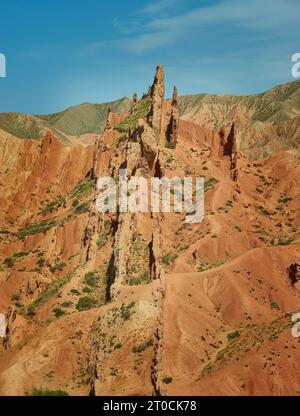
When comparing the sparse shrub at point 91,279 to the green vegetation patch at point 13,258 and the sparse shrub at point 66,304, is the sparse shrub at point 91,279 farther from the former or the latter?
the green vegetation patch at point 13,258

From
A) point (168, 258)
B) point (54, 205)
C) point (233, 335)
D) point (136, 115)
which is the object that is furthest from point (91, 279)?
point (136, 115)

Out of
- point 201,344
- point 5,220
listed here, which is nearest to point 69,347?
point 201,344

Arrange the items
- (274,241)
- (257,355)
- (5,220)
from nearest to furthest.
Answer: (257,355)
(274,241)
(5,220)

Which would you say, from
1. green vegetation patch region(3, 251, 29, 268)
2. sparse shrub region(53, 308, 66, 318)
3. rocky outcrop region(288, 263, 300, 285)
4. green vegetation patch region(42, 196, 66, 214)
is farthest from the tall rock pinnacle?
sparse shrub region(53, 308, 66, 318)

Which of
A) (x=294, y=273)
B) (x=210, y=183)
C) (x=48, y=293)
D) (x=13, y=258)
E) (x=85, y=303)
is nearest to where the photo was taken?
(x=85, y=303)

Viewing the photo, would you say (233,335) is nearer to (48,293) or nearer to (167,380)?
(167,380)

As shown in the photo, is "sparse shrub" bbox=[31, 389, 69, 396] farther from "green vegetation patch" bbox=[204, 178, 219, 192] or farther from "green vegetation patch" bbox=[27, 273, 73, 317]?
"green vegetation patch" bbox=[204, 178, 219, 192]

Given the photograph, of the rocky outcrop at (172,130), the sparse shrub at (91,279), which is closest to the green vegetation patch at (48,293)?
the sparse shrub at (91,279)
